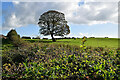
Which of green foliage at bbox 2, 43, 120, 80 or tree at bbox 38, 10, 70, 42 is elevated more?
tree at bbox 38, 10, 70, 42

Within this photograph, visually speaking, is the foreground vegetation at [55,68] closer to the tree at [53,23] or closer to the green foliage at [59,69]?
the green foliage at [59,69]

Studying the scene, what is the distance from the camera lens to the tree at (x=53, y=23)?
56.7ft

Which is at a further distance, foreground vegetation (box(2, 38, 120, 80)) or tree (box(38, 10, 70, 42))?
tree (box(38, 10, 70, 42))

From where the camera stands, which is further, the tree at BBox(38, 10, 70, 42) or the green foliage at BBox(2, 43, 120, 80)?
the tree at BBox(38, 10, 70, 42)

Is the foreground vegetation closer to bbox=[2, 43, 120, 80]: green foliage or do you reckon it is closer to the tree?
bbox=[2, 43, 120, 80]: green foliage

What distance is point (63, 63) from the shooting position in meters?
4.57

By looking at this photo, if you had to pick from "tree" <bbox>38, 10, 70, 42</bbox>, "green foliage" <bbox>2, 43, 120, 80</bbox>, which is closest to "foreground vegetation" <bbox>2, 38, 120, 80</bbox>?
"green foliage" <bbox>2, 43, 120, 80</bbox>

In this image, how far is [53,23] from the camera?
1769 centimetres

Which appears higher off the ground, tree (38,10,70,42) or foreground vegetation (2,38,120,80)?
tree (38,10,70,42)

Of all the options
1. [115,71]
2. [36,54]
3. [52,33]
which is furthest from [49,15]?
[115,71]

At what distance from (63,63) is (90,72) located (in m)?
0.97

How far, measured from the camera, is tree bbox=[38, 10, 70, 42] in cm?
1730

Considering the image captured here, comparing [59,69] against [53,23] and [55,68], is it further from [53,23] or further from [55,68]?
[53,23]

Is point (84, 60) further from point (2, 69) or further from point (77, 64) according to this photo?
point (2, 69)
